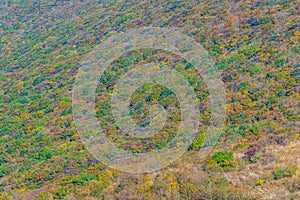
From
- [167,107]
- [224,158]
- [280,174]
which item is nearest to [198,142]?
[224,158]

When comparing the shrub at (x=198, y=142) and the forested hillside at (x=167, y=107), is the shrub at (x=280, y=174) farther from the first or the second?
the shrub at (x=198, y=142)

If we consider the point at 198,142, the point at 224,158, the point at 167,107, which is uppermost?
the point at 224,158

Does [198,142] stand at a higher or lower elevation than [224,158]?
lower

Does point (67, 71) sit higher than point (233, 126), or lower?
lower

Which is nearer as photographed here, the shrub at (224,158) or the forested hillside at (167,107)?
the forested hillside at (167,107)

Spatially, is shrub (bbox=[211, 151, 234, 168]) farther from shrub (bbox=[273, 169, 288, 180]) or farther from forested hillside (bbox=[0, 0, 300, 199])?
shrub (bbox=[273, 169, 288, 180])

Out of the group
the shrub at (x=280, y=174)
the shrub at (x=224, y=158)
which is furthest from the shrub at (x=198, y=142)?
the shrub at (x=280, y=174)

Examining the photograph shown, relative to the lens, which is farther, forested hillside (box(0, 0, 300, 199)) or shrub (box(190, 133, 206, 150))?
shrub (box(190, 133, 206, 150))

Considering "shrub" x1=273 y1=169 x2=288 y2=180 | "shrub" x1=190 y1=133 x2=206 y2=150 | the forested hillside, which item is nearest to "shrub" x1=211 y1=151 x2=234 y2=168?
the forested hillside

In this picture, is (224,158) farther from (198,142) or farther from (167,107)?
(167,107)

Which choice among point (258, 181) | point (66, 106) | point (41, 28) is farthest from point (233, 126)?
point (41, 28)

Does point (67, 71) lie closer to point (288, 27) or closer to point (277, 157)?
point (288, 27)
